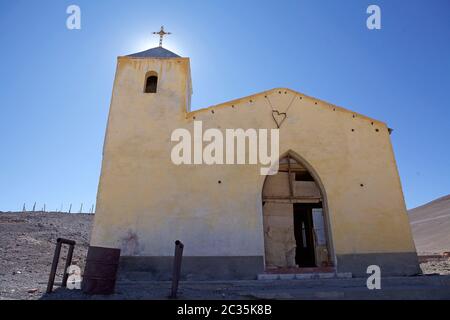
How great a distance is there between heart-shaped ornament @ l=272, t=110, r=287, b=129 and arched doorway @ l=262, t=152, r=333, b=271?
1.22 m

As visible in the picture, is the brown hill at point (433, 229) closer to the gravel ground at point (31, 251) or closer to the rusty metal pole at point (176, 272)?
the gravel ground at point (31, 251)

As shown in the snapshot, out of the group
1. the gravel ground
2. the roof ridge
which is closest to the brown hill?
the roof ridge

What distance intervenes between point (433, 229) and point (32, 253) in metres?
52.9

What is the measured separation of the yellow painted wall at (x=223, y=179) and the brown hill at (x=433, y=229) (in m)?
22.4

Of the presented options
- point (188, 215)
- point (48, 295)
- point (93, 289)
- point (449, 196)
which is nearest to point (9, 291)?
point (48, 295)

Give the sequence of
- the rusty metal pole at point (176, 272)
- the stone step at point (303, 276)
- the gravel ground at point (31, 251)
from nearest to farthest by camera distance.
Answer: the rusty metal pole at point (176, 272) → the gravel ground at point (31, 251) → the stone step at point (303, 276)

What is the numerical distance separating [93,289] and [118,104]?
7.30 meters

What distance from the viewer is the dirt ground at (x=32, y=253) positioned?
849cm

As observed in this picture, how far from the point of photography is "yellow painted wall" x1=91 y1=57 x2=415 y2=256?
32.1 ft

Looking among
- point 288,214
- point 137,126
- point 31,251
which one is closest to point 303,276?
point 288,214

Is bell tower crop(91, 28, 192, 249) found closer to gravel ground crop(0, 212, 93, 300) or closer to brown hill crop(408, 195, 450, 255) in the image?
gravel ground crop(0, 212, 93, 300)

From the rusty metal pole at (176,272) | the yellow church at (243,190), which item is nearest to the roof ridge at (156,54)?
the yellow church at (243,190)

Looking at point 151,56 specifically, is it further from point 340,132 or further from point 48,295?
point 48,295

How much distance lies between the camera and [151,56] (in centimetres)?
1290
